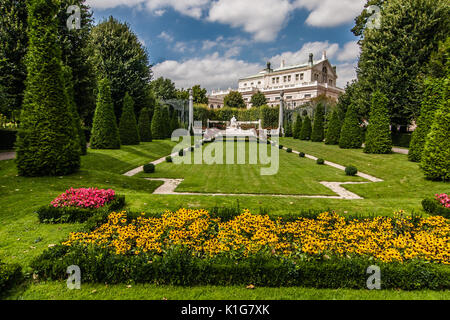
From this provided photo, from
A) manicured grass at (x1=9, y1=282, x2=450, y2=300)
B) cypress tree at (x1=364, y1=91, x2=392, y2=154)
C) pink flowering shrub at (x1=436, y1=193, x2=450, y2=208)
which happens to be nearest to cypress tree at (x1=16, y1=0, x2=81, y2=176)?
manicured grass at (x1=9, y1=282, x2=450, y2=300)

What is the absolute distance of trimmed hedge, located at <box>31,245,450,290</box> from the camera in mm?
3484

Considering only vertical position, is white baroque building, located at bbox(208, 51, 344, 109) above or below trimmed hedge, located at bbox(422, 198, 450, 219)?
above

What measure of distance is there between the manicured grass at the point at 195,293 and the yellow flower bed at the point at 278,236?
0.59 m

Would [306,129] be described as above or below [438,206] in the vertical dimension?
above

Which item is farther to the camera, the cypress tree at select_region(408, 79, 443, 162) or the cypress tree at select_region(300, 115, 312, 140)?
the cypress tree at select_region(300, 115, 312, 140)

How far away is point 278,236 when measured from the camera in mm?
4863

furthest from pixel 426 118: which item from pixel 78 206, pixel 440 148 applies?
pixel 78 206

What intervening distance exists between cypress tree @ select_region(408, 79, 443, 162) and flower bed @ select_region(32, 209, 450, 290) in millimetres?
11254

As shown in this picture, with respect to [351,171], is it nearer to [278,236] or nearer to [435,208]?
[435,208]

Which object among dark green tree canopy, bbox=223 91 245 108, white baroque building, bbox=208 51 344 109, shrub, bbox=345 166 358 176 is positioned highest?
white baroque building, bbox=208 51 344 109

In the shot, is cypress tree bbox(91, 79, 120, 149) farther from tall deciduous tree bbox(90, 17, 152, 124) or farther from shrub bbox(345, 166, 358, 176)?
shrub bbox(345, 166, 358, 176)

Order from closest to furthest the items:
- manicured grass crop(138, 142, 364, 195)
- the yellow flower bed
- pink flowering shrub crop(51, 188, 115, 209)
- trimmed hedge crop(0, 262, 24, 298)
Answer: trimmed hedge crop(0, 262, 24, 298) < the yellow flower bed < pink flowering shrub crop(51, 188, 115, 209) < manicured grass crop(138, 142, 364, 195)

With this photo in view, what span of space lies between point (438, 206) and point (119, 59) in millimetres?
27439

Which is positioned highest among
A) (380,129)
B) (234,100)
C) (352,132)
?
(234,100)
